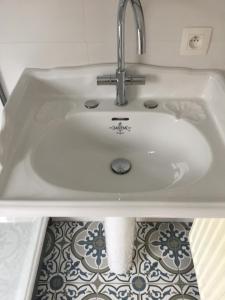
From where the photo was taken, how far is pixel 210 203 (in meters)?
0.59

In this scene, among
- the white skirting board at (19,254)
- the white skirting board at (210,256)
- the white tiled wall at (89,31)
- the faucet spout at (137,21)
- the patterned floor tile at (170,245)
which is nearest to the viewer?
the faucet spout at (137,21)

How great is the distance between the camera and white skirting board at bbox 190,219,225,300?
92 centimetres

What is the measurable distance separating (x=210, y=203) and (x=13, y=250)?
108 cm

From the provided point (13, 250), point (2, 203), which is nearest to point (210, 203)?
point (2, 203)

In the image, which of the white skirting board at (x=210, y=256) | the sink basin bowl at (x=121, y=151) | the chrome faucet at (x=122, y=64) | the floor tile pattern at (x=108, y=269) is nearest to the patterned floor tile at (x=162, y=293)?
the floor tile pattern at (x=108, y=269)

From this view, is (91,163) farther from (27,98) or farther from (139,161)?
(27,98)

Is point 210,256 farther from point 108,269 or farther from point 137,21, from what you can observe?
point 137,21

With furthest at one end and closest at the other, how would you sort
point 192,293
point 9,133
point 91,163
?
1. point 192,293
2. point 91,163
3. point 9,133

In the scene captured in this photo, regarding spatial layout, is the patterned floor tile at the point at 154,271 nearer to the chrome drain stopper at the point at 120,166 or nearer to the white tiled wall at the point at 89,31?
the chrome drain stopper at the point at 120,166

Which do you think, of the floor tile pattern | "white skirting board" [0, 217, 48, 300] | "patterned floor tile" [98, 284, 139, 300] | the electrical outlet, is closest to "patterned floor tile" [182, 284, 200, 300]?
the floor tile pattern

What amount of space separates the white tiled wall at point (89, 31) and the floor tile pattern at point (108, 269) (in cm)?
91

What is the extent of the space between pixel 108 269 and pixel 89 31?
1.07 metres

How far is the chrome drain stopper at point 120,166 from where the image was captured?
0.86 m

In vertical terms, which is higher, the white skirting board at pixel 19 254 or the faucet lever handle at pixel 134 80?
the faucet lever handle at pixel 134 80
